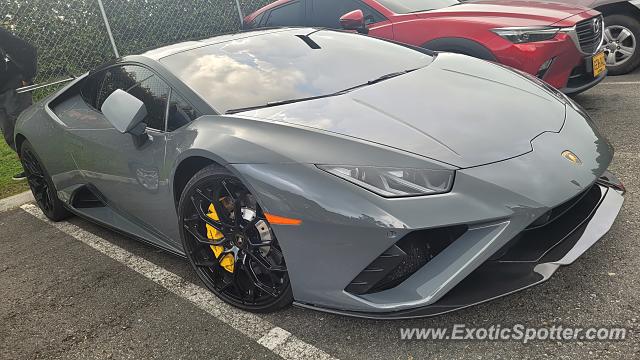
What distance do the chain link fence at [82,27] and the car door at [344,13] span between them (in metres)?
1.59

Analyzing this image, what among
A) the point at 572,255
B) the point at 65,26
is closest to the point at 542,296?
the point at 572,255

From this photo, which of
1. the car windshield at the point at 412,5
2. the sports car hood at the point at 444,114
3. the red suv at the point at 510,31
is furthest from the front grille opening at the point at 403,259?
the car windshield at the point at 412,5

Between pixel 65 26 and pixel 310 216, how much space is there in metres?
6.19

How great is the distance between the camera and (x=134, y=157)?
107 inches

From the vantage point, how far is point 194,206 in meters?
2.39

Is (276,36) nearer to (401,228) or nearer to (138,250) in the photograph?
(138,250)

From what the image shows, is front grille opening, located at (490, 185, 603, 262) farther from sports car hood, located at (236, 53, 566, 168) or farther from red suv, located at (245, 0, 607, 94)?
red suv, located at (245, 0, 607, 94)

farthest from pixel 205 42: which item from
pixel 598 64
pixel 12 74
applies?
pixel 598 64

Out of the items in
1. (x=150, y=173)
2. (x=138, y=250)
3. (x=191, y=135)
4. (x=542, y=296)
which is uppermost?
(x=191, y=135)

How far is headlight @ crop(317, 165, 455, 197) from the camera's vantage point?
182 cm

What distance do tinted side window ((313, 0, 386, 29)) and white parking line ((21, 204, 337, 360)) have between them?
10.3 ft

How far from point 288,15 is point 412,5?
160cm

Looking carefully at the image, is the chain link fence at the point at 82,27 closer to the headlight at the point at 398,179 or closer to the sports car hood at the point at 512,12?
the sports car hood at the point at 512,12

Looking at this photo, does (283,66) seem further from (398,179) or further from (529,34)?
(529,34)
